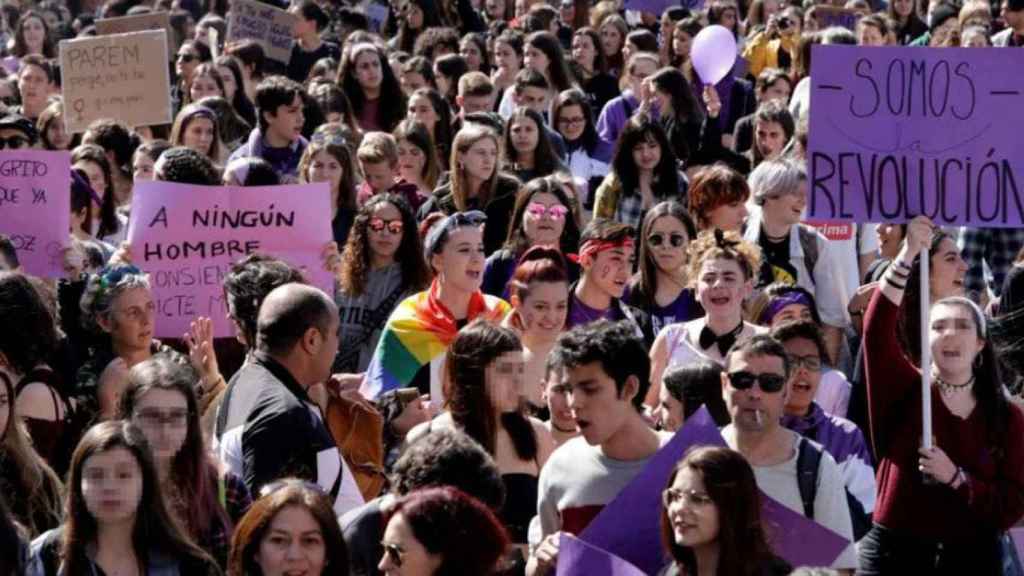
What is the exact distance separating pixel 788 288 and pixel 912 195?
1503 millimetres

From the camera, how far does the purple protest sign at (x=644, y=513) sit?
5.83 m

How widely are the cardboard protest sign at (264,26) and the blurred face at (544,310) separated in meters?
8.51

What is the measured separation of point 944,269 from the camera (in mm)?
9445

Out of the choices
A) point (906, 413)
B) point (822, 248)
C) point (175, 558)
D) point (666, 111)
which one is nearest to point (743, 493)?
point (175, 558)

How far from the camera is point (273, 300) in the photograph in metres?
6.86

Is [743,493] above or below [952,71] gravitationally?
below

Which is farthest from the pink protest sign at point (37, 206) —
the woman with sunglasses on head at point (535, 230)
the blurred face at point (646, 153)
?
the blurred face at point (646, 153)


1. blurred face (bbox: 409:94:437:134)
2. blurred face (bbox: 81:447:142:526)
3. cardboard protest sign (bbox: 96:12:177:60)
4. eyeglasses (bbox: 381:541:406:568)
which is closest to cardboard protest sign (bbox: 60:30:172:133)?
blurred face (bbox: 409:94:437:134)

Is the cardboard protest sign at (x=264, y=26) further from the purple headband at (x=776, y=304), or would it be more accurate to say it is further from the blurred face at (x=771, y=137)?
the purple headband at (x=776, y=304)

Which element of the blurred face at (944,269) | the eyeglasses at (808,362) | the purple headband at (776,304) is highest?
the blurred face at (944,269)

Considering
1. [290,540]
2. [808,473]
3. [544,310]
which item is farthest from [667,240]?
[290,540]

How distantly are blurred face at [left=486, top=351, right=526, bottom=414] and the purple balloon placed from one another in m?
8.19

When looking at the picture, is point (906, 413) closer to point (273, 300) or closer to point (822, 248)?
point (273, 300)

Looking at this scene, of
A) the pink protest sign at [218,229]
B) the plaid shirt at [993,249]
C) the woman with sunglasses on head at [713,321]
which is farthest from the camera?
the plaid shirt at [993,249]
